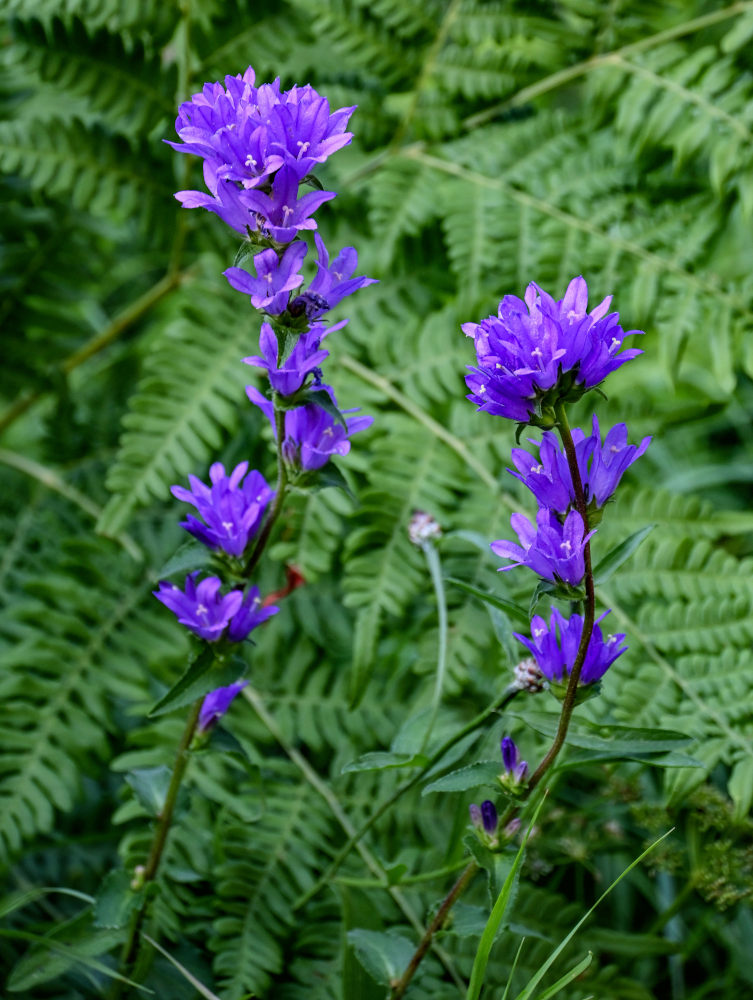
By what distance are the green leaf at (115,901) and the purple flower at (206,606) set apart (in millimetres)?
420

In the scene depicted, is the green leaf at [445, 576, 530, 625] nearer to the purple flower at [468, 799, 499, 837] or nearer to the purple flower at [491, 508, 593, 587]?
the purple flower at [491, 508, 593, 587]

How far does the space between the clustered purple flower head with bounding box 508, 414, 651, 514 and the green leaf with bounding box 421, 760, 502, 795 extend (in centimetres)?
→ 33

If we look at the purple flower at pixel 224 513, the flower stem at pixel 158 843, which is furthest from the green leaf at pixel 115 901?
the purple flower at pixel 224 513

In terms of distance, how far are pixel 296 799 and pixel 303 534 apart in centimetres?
49

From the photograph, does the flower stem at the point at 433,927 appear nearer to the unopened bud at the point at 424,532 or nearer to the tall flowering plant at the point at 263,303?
the tall flowering plant at the point at 263,303

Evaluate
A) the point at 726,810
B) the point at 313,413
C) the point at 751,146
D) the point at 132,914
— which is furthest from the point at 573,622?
the point at 751,146

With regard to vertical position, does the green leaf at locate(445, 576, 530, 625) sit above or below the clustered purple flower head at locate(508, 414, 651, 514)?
below

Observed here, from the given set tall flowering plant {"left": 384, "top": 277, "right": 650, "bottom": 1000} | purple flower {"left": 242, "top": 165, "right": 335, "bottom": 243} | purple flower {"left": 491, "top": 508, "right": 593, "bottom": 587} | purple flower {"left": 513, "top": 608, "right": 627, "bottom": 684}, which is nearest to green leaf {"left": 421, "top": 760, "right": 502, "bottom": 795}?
tall flowering plant {"left": 384, "top": 277, "right": 650, "bottom": 1000}

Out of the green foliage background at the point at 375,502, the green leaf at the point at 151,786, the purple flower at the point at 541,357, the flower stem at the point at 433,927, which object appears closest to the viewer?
the purple flower at the point at 541,357

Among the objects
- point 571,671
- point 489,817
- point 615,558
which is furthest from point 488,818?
point 615,558

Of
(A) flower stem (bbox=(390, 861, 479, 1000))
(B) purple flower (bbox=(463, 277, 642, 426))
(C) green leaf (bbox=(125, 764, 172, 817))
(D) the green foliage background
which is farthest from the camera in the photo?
(D) the green foliage background

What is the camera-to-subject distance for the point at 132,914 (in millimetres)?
1331

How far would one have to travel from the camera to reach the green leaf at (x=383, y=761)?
114 cm

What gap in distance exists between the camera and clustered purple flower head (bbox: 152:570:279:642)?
3.73 feet
